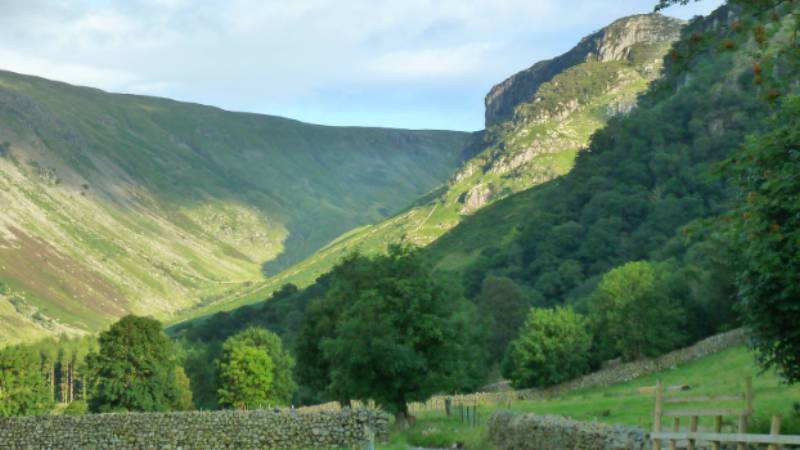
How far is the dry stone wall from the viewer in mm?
40406

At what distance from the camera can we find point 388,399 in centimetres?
5597

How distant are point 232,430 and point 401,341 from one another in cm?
1696

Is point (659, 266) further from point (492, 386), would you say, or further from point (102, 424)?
point (102, 424)

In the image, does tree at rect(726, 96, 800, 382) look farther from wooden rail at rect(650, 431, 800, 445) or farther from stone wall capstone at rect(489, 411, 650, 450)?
stone wall capstone at rect(489, 411, 650, 450)

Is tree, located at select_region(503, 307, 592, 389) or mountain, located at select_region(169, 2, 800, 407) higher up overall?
mountain, located at select_region(169, 2, 800, 407)

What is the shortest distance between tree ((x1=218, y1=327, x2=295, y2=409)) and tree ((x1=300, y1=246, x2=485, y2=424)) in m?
51.8

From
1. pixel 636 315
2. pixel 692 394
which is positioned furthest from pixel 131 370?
pixel 692 394

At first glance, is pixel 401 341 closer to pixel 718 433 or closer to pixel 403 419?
pixel 403 419

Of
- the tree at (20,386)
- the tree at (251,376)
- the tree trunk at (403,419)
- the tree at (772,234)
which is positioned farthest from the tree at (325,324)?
the tree at (20,386)

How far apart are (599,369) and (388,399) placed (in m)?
A: 50.4

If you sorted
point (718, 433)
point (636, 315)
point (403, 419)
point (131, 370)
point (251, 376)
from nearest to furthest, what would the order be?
point (718, 433) < point (403, 419) < point (636, 315) < point (131, 370) < point (251, 376)

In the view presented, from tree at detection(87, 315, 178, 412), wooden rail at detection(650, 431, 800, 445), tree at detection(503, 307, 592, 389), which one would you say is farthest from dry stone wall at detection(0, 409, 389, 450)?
tree at detection(503, 307, 592, 389)

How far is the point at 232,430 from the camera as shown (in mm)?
40500

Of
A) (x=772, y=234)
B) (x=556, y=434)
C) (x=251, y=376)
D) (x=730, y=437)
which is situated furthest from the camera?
(x=251, y=376)
